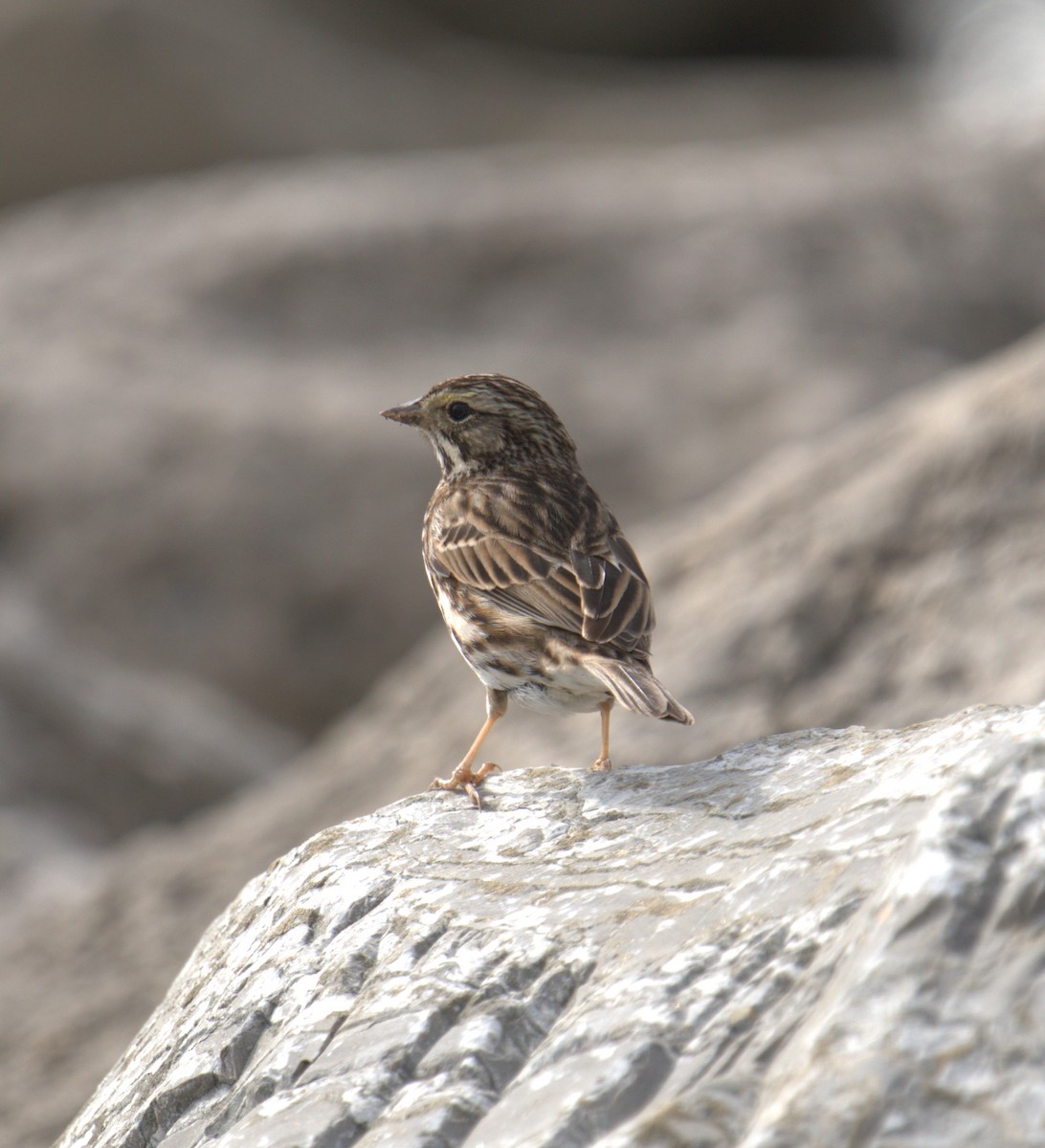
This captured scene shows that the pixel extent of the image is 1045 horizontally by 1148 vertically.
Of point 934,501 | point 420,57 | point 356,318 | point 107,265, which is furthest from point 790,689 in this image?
point 420,57

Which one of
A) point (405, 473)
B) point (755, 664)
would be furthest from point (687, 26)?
point (755, 664)

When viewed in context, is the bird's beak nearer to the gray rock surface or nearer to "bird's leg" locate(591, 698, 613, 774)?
"bird's leg" locate(591, 698, 613, 774)

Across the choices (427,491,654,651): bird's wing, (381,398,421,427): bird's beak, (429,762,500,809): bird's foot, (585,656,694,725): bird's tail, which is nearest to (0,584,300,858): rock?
(381,398,421,427): bird's beak

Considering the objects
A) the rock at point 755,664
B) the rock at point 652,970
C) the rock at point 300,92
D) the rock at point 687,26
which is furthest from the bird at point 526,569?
the rock at point 687,26

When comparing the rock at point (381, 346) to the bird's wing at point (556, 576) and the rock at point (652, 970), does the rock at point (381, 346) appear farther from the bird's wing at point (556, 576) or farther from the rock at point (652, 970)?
the rock at point (652, 970)

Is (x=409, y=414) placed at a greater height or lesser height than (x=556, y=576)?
greater

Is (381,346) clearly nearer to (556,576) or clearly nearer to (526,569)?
(526,569)
